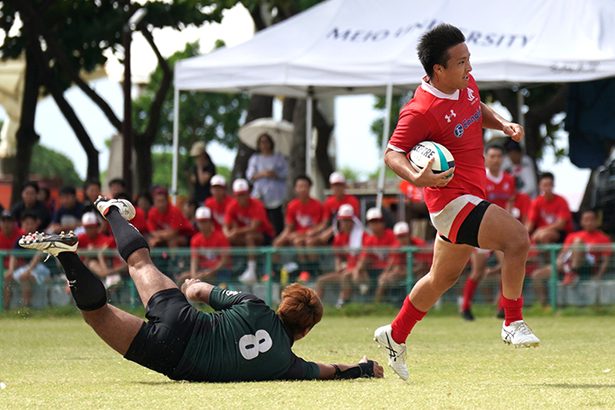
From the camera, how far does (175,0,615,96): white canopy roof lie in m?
19.1

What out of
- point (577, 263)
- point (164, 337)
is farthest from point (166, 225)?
point (164, 337)

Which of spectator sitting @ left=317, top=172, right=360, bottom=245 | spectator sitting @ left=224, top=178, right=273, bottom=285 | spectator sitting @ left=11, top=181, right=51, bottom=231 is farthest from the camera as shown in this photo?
spectator sitting @ left=11, top=181, right=51, bottom=231

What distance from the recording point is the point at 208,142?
71312 millimetres

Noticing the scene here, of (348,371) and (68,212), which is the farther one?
(68,212)

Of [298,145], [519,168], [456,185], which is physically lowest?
[456,185]

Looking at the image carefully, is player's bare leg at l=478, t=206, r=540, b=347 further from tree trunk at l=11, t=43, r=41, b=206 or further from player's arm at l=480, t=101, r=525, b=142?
tree trunk at l=11, t=43, r=41, b=206

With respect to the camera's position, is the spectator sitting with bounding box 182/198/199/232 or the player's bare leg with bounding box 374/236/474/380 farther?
the spectator sitting with bounding box 182/198/199/232

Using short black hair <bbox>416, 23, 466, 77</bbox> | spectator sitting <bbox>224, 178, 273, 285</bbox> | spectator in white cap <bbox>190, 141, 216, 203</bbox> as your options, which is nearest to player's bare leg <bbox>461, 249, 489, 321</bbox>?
spectator sitting <bbox>224, 178, 273, 285</bbox>

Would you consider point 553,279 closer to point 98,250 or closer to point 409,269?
point 409,269

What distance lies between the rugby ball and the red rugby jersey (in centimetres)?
14

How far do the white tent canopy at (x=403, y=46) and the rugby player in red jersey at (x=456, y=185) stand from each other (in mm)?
9594

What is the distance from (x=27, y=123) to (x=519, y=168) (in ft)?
35.0

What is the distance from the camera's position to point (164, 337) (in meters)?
8.70

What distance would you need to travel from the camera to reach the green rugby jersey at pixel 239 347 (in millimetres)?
8820
